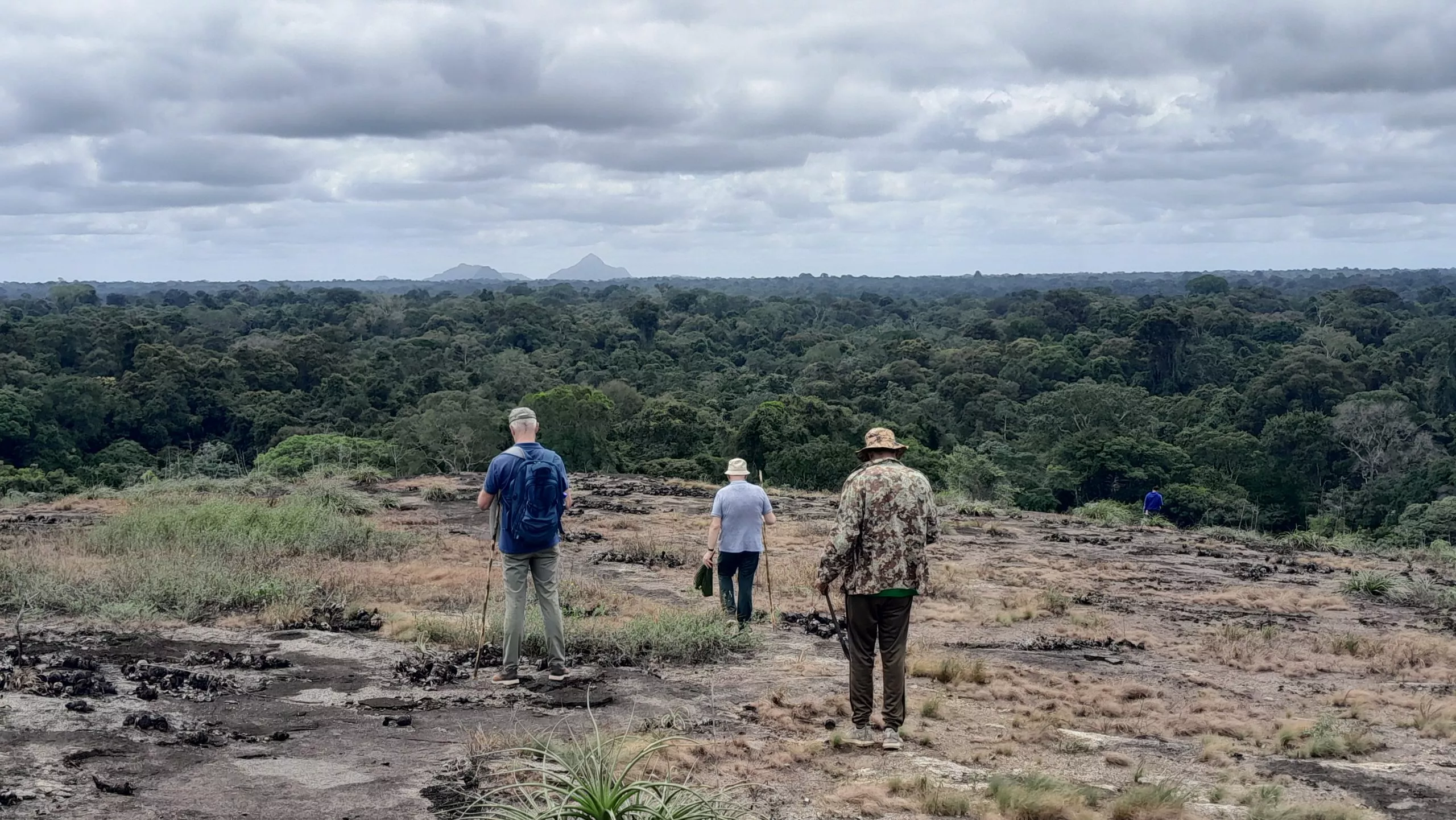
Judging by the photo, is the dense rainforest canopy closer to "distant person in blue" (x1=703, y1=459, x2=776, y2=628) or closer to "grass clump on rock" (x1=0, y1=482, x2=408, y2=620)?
"grass clump on rock" (x1=0, y1=482, x2=408, y2=620)

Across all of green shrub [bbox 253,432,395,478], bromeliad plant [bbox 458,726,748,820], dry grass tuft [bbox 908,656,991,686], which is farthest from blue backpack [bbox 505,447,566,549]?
green shrub [bbox 253,432,395,478]

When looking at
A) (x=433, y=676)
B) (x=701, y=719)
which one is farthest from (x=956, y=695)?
(x=433, y=676)

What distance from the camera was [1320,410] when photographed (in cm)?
4772

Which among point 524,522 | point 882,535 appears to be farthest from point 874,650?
point 524,522

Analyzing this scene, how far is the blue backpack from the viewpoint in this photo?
22.8 feet

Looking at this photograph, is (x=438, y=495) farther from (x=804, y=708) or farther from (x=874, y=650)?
(x=874, y=650)

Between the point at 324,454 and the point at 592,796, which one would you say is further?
the point at 324,454

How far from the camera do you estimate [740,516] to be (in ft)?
28.8

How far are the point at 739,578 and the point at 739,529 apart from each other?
1.60 feet

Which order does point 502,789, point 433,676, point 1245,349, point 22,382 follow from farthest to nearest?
point 1245,349 < point 22,382 < point 433,676 < point 502,789

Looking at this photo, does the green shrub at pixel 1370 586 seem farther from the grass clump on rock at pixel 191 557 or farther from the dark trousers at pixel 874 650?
the grass clump on rock at pixel 191 557

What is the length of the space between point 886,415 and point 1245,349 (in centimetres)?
2734

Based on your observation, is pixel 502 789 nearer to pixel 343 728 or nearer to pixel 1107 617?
pixel 343 728

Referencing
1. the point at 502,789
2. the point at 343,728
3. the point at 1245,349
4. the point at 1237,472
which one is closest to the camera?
the point at 502,789
